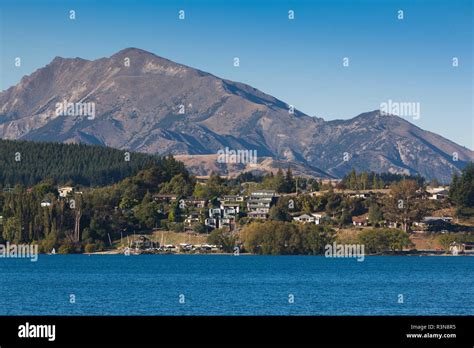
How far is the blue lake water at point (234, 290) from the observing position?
66562mm

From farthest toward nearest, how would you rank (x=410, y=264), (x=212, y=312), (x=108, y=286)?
(x=410, y=264) < (x=108, y=286) < (x=212, y=312)

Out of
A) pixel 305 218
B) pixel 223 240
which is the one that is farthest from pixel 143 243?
pixel 305 218

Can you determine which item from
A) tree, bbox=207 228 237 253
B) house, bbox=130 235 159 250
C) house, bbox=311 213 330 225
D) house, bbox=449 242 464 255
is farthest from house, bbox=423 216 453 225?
house, bbox=130 235 159 250

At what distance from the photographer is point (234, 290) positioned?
8588 cm

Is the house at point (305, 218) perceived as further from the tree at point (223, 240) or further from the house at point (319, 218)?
the tree at point (223, 240)

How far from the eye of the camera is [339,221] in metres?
194

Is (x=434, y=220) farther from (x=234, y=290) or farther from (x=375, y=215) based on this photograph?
(x=234, y=290)

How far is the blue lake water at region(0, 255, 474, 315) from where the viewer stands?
66.6 m
